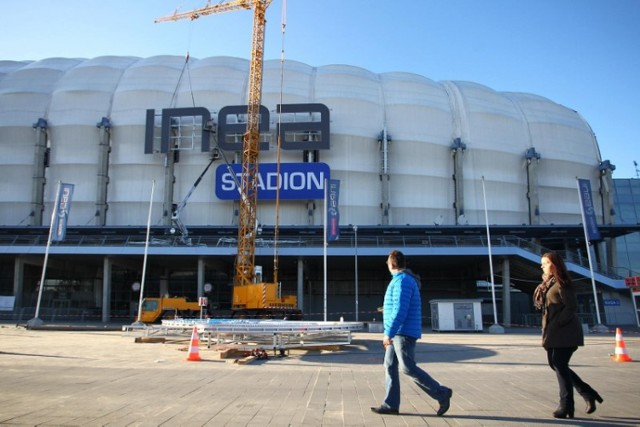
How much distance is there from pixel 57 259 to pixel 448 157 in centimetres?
3615

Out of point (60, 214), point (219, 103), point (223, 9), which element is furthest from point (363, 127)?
point (60, 214)

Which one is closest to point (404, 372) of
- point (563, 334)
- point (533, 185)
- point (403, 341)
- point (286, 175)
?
point (403, 341)

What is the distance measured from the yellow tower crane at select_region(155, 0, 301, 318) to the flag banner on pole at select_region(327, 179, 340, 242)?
5.39 meters

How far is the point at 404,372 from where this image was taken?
240 inches

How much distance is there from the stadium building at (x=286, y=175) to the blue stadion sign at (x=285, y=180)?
0.41 ft

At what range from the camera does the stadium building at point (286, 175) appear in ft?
158

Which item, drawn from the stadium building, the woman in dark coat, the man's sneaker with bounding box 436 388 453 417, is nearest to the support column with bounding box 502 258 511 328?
the stadium building

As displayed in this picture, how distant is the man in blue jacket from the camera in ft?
19.7

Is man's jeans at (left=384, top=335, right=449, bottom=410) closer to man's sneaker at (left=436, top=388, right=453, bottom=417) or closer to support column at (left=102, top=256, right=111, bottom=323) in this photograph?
man's sneaker at (left=436, top=388, right=453, bottom=417)

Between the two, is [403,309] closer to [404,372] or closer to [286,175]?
[404,372]

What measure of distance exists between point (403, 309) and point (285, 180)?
139 ft

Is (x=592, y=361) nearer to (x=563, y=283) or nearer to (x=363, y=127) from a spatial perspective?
(x=563, y=283)

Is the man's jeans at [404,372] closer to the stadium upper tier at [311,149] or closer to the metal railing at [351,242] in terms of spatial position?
the metal railing at [351,242]

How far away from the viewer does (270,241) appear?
137 ft
